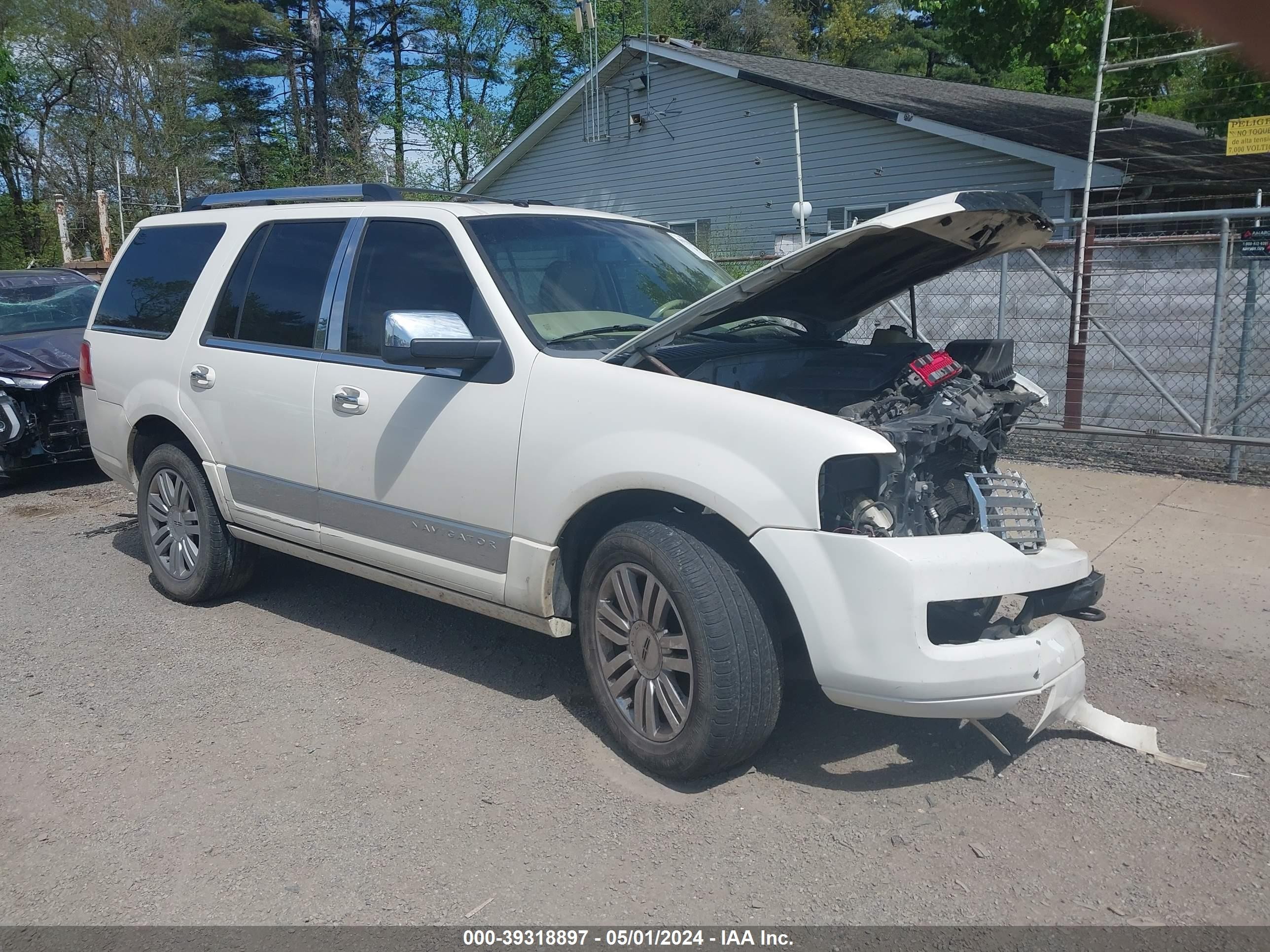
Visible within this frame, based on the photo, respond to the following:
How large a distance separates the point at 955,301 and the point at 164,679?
24.1 feet

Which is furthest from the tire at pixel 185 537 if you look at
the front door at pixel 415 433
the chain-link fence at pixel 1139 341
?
the chain-link fence at pixel 1139 341

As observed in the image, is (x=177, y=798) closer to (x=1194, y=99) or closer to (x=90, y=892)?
(x=90, y=892)

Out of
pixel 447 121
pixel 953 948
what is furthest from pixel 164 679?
pixel 447 121

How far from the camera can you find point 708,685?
11.0 feet

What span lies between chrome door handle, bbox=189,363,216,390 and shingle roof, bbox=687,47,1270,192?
39.0 ft

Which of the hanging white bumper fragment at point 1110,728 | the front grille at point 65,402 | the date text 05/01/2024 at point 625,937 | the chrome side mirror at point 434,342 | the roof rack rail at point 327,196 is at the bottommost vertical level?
the date text 05/01/2024 at point 625,937

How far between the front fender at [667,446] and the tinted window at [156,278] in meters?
2.67

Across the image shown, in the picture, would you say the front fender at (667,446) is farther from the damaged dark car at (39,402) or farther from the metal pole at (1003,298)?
the metal pole at (1003,298)

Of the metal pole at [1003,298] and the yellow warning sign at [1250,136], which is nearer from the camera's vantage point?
the metal pole at [1003,298]

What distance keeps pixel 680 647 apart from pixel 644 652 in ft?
0.66

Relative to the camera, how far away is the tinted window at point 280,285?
15.8ft

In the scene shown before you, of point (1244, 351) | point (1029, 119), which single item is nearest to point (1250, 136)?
point (1244, 351)

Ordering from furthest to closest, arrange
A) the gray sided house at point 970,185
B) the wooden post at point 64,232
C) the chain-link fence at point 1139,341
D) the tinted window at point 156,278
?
1. the wooden post at point 64,232
2. the gray sided house at point 970,185
3. the chain-link fence at point 1139,341
4. the tinted window at point 156,278

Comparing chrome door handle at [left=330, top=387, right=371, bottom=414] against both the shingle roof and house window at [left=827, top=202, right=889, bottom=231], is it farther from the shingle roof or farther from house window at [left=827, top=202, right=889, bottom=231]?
house window at [left=827, top=202, right=889, bottom=231]
